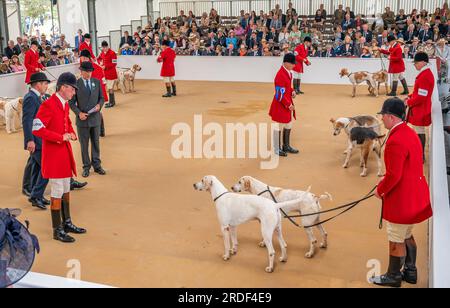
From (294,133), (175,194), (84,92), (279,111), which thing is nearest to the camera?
(175,194)

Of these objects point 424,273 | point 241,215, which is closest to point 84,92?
point 241,215

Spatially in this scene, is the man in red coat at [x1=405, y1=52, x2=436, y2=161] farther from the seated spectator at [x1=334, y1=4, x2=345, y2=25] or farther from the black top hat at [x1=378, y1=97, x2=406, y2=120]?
the seated spectator at [x1=334, y1=4, x2=345, y2=25]

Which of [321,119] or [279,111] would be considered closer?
[279,111]

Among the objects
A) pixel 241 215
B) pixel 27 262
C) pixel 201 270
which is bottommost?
pixel 201 270

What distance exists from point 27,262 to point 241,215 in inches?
99.6

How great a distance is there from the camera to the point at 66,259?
229 inches

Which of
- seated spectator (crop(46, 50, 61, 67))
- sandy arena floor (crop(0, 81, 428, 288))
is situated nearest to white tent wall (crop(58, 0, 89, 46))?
seated spectator (crop(46, 50, 61, 67))

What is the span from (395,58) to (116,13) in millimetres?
18294

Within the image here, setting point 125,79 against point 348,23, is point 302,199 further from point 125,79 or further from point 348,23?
point 348,23

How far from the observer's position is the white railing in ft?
83.4

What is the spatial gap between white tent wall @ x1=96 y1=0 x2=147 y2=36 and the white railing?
1.34m

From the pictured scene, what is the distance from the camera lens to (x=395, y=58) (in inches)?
606

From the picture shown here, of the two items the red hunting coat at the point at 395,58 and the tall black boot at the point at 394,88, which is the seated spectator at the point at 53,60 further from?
the tall black boot at the point at 394,88
